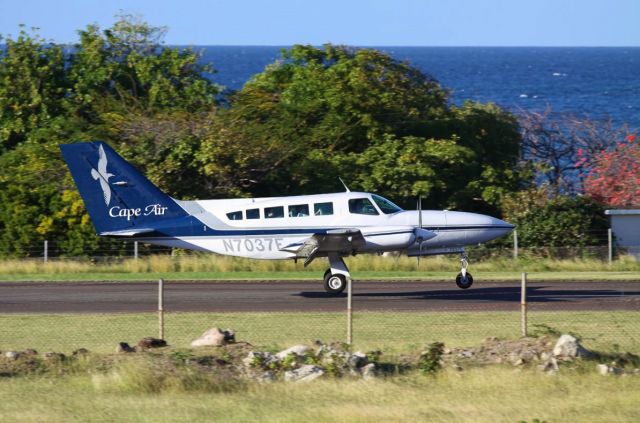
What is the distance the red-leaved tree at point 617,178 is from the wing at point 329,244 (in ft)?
53.8

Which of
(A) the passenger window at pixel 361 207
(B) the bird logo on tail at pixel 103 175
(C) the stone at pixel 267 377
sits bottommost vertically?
(C) the stone at pixel 267 377

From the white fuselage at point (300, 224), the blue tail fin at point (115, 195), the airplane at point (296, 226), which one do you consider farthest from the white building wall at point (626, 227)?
the blue tail fin at point (115, 195)

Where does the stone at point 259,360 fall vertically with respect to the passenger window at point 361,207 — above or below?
below

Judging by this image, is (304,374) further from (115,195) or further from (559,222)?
(559,222)

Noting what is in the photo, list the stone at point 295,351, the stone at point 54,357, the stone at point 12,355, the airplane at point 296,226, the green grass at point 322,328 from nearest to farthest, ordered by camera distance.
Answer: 1. the stone at point 295,351
2. the stone at point 54,357
3. the stone at point 12,355
4. the green grass at point 322,328
5. the airplane at point 296,226

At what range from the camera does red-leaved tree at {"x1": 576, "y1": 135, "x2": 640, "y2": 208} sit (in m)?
41.4

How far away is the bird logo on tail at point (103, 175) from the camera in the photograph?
2770cm

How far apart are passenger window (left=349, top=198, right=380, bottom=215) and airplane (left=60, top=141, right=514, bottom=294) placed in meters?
0.03

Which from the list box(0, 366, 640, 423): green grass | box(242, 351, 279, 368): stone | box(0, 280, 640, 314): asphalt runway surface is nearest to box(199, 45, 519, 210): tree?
box(0, 280, 640, 314): asphalt runway surface

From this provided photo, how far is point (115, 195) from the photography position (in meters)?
27.7

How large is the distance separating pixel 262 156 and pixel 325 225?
42.0 ft

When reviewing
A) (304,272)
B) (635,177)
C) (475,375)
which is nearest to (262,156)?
(304,272)

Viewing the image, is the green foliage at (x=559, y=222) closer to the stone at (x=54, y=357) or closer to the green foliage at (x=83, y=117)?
the green foliage at (x=83, y=117)

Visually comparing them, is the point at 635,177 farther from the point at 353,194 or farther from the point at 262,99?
the point at 353,194
